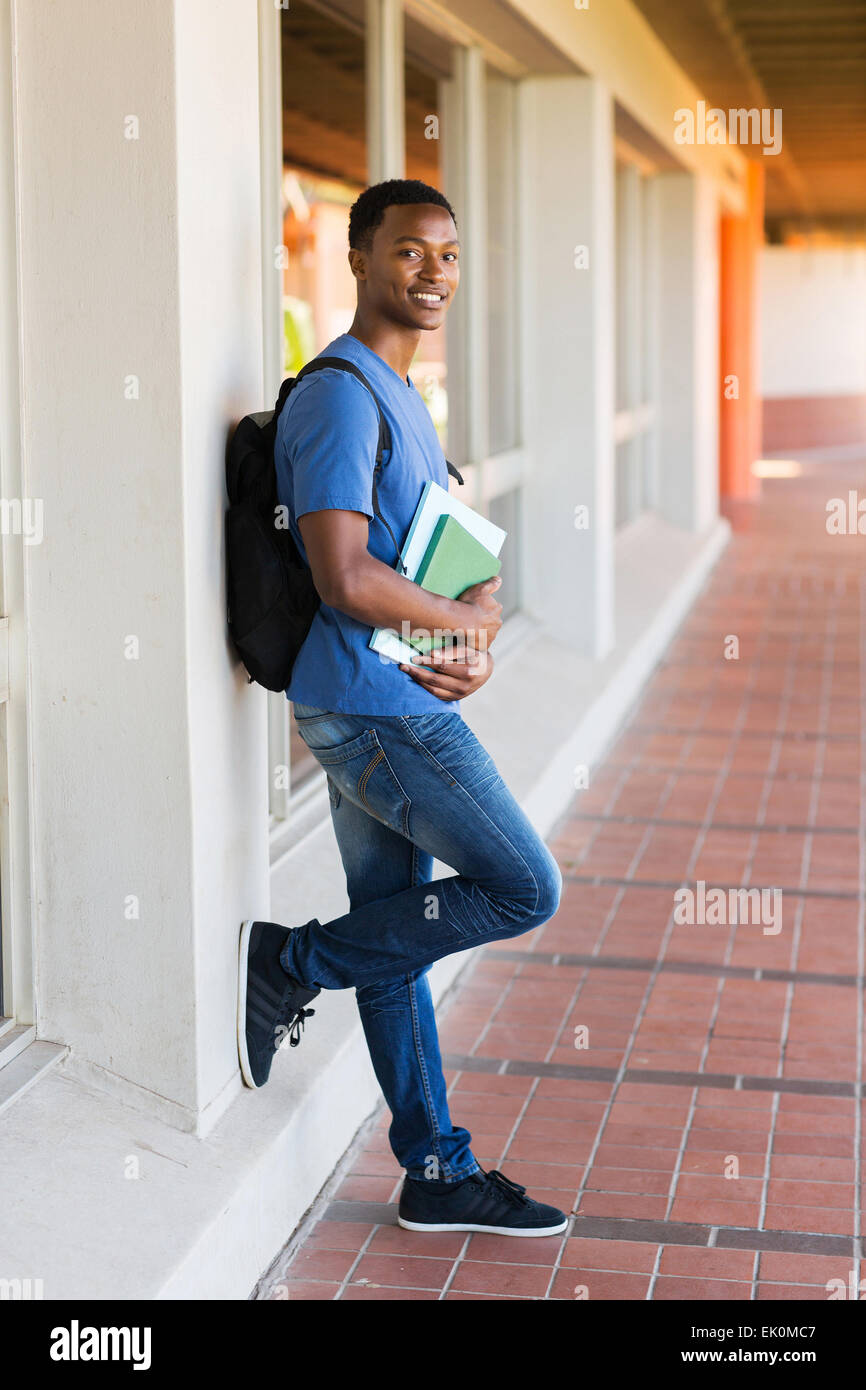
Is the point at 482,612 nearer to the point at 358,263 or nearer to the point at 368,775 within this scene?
the point at 368,775

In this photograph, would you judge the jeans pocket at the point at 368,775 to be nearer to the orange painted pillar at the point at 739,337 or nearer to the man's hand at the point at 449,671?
the man's hand at the point at 449,671

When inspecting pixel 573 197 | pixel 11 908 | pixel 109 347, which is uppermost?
pixel 573 197

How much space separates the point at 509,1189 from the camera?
116 inches

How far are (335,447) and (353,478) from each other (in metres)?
0.05

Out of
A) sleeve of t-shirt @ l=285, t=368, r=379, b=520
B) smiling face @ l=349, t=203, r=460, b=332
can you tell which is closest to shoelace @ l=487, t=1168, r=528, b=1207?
sleeve of t-shirt @ l=285, t=368, r=379, b=520

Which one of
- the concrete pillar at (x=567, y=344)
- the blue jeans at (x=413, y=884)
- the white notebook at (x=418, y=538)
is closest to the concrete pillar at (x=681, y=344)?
the concrete pillar at (x=567, y=344)

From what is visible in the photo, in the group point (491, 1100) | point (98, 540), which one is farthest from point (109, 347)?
point (491, 1100)

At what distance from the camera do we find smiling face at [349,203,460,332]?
8.48ft

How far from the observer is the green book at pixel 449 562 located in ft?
8.52

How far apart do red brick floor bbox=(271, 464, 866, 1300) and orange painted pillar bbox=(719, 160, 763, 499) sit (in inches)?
380

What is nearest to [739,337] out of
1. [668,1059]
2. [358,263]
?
[668,1059]

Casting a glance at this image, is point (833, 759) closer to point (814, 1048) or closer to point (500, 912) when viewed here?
point (814, 1048)

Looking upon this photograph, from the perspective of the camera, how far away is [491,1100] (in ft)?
11.7
